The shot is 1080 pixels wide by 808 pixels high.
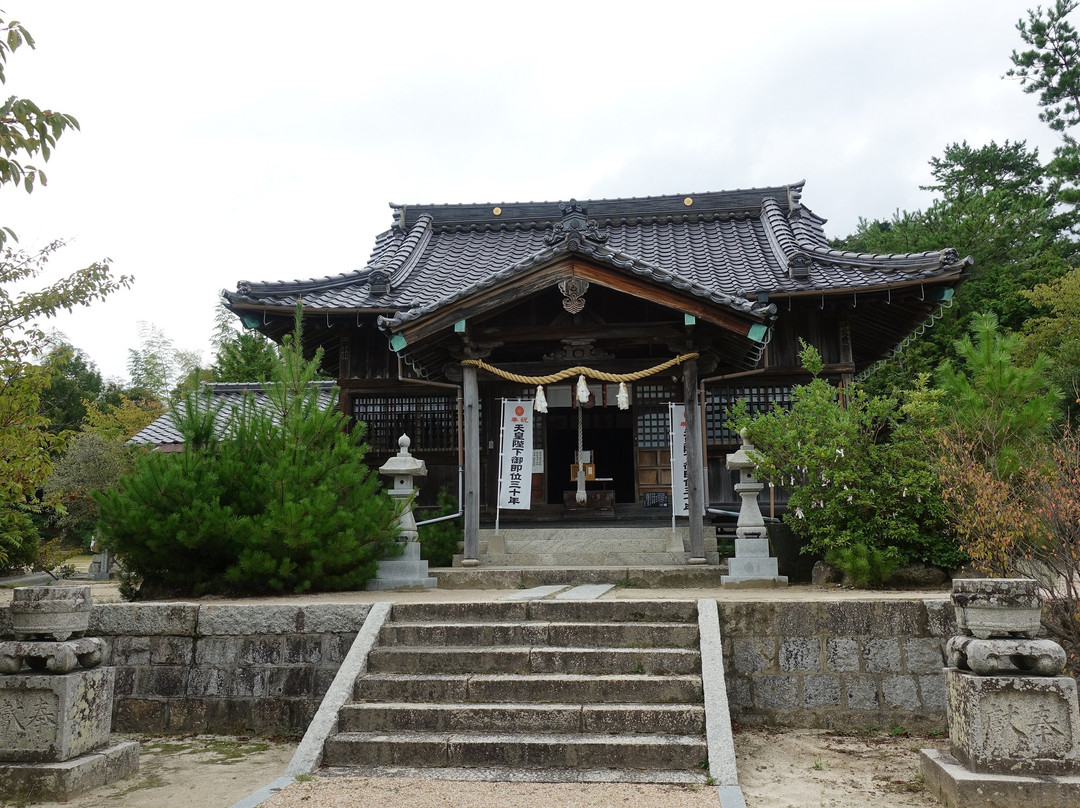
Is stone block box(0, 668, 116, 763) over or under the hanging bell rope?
under

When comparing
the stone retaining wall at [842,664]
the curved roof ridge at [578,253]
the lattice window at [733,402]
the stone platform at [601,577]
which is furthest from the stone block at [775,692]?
the lattice window at [733,402]

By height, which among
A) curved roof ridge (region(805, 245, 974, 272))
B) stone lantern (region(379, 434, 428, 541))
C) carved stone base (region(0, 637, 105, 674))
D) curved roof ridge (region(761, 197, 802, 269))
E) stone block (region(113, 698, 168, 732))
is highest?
curved roof ridge (region(761, 197, 802, 269))

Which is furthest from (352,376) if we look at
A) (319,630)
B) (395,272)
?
(319,630)

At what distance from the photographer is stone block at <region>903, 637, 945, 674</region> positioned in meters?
6.99

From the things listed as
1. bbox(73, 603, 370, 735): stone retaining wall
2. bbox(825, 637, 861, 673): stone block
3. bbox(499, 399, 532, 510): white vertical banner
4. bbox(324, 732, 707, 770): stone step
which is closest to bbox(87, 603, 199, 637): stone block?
bbox(73, 603, 370, 735): stone retaining wall

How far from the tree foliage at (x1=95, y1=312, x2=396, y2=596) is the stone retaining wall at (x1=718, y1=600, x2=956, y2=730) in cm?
466

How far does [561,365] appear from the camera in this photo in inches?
468

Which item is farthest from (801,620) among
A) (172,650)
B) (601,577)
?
(172,650)

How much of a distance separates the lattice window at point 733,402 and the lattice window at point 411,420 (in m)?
4.54

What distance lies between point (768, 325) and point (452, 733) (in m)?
6.76

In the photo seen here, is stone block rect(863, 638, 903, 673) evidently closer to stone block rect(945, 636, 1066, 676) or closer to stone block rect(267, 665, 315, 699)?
stone block rect(945, 636, 1066, 676)

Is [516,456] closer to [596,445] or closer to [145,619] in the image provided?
[145,619]

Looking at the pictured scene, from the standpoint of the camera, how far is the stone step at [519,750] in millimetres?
5695

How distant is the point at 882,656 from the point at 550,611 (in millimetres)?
2977
